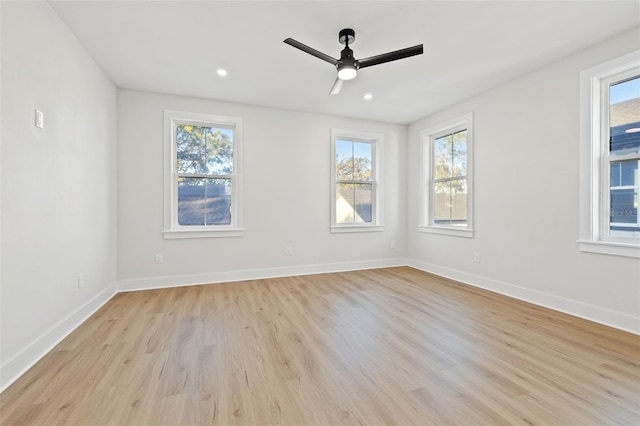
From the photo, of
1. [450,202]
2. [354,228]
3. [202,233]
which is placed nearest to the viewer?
[202,233]

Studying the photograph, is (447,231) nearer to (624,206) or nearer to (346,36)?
(624,206)

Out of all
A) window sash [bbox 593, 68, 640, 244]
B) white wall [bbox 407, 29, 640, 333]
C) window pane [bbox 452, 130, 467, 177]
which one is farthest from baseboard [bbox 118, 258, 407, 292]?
window sash [bbox 593, 68, 640, 244]

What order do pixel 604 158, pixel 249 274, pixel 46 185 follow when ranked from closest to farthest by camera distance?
1. pixel 46 185
2. pixel 604 158
3. pixel 249 274

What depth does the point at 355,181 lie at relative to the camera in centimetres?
498

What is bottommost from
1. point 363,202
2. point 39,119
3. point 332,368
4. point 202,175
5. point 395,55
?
point 332,368

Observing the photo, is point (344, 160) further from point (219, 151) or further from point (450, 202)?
point (219, 151)

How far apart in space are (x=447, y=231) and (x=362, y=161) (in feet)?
6.17

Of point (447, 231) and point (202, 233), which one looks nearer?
point (202, 233)

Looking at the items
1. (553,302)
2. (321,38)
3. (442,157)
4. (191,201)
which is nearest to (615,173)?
(553,302)

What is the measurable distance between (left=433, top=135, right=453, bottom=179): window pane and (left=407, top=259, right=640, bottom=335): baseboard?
1558 millimetres

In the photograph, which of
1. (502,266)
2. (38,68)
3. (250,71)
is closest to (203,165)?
(250,71)

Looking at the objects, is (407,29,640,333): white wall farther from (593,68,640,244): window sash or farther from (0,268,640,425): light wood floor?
(0,268,640,425): light wood floor

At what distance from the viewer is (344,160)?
4926 mm

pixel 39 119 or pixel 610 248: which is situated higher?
pixel 39 119
